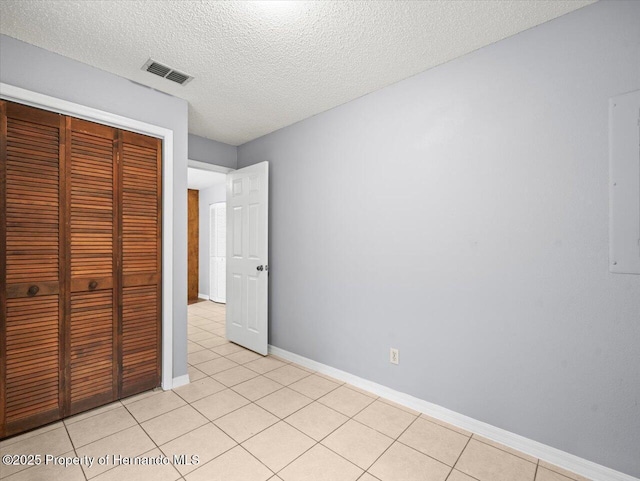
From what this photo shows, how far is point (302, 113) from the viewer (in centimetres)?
307

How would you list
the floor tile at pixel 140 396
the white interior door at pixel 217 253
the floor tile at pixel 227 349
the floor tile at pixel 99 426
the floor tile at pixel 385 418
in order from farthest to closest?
the white interior door at pixel 217 253
the floor tile at pixel 227 349
the floor tile at pixel 140 396
the floor tile at pixel 385 418
the floor tile at pixel 99 426

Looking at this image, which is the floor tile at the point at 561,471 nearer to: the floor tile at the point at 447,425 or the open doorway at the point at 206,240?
the floor tile at the point at 447,425

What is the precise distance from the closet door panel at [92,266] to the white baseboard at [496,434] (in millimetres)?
1927

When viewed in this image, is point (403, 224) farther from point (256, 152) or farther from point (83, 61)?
point (83, 61)

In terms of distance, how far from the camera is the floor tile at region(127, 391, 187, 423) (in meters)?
2.23

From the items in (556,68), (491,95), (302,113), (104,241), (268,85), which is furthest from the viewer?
(302,113)

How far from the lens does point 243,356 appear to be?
341 centimetres

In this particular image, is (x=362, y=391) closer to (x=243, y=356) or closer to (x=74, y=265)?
(x=243, y=356)

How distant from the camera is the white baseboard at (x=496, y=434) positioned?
1.62m

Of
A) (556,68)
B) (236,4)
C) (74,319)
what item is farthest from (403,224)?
(74,319)

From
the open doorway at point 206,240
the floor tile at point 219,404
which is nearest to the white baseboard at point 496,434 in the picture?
the floor tile at point 219,404

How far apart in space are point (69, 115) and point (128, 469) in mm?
2378

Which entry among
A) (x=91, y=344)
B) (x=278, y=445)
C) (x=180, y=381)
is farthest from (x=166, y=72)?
(x=278, y=445)

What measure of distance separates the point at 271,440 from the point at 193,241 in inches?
231
